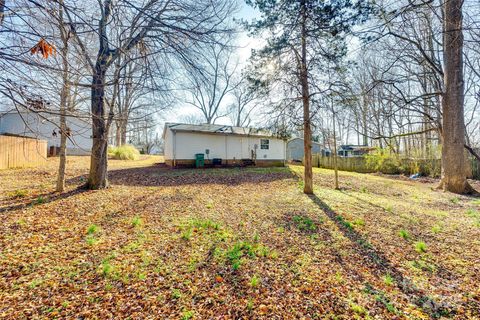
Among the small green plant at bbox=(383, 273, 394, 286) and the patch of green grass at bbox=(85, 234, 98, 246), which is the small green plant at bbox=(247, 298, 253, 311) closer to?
the small green plant at bbox=(383, 273, 394, 286)

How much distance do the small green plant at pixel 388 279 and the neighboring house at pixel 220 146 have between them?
10916 millimetres

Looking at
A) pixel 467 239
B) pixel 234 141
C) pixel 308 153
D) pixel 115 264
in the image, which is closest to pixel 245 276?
pixel 115 264

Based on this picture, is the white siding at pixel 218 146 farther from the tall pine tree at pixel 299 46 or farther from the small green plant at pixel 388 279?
the small green plant at pixel 388 279

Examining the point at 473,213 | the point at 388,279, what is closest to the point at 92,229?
the point at 388,279

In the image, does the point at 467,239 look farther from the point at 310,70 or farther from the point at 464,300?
the point at 310,70

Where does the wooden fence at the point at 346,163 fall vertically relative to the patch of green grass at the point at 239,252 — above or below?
above

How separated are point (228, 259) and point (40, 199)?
5.36 meters

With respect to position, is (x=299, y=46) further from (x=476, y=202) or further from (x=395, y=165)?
(x=395, y=165)

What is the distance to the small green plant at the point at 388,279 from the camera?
288 centimetres

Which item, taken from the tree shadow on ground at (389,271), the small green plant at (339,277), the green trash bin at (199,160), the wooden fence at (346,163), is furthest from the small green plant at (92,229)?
the wooden fence at (346,163)

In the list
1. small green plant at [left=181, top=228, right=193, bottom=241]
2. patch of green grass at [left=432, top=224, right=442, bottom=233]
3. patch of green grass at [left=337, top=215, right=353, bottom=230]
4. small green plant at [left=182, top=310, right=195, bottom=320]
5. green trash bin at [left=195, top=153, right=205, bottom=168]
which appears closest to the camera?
small green plant at [left=182, top=310, right=195, bottom=320]

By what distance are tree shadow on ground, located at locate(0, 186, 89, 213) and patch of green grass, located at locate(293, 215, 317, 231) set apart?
615 centimetres

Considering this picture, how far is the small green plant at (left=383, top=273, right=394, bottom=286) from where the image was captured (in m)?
2.88

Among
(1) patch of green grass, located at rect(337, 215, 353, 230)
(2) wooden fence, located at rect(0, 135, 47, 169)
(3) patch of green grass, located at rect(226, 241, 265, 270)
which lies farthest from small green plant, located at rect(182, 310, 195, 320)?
(2) wooden fence, located at rect(0, 135, 47, 169)
